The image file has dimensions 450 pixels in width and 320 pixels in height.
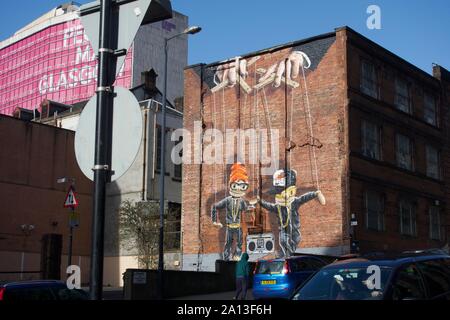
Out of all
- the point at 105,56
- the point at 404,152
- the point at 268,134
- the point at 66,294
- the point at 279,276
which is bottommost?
the point at 66,294

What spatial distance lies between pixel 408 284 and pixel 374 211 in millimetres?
25272

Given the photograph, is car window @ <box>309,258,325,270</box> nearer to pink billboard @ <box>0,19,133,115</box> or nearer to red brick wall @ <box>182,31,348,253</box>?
red brick wall @ <box>182,31,348,253</box>

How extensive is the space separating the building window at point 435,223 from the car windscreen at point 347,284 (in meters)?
31.6

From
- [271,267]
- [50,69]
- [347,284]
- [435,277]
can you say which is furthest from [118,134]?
[50,69]

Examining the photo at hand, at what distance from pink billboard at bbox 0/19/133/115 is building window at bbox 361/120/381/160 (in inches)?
2170

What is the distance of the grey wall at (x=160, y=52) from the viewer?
8388 cm

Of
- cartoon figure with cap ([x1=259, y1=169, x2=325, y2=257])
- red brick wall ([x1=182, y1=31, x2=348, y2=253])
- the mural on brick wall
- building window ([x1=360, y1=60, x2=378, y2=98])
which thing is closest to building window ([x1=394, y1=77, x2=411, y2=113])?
building window ([x1=360, y1=60, x2=378, y2=98])

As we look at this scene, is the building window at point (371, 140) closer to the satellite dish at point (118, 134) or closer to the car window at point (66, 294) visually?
the car window at point (66, 294)

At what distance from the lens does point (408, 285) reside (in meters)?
7.62

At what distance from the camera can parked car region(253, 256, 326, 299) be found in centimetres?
2211

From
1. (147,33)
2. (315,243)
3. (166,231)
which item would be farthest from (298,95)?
(147,33)

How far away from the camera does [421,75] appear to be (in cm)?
3797

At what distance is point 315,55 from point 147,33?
57.0m

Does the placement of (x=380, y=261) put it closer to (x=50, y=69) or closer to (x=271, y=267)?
(x=271, y=267)
